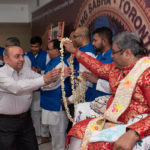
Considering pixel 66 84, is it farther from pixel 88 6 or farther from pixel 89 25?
pixel 88 6

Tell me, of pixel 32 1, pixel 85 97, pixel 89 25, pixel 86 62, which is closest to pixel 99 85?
pixel 86 62

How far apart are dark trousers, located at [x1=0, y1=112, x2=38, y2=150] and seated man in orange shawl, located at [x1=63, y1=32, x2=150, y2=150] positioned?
102 cm

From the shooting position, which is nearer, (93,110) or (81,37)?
(93,110)

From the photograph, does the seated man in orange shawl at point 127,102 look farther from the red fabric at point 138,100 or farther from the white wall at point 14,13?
the white wall at point 14,13

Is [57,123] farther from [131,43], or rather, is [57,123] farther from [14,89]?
[131,43]

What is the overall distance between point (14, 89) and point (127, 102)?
1417 millimetres

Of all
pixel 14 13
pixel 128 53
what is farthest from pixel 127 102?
pixel 14 13

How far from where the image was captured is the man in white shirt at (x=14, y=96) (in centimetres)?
284

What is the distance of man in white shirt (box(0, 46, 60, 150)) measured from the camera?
2.84 meters

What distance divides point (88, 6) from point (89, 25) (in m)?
0.30

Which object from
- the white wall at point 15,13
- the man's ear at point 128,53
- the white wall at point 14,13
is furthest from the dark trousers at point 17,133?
the white wall at point 14,13

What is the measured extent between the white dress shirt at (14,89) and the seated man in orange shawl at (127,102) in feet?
3.10

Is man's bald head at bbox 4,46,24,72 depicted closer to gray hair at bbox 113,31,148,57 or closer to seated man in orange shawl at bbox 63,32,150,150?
seated man in orange shawl at bbox 63,32,150,150

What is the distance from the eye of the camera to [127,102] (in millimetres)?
1927
